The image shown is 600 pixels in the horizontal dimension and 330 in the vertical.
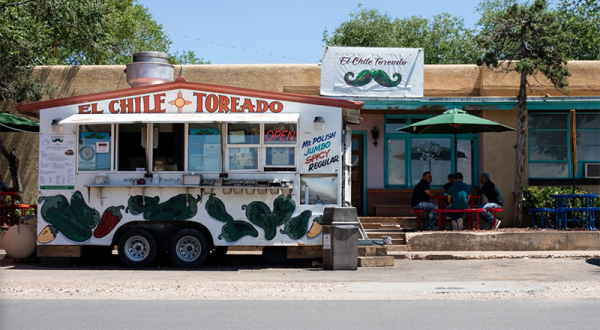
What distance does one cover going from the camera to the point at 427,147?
61.2ft

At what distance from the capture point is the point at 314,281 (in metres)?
10.9

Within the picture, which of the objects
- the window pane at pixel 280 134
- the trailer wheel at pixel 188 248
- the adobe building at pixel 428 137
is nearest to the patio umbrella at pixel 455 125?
the adobe building at pixel 428 137

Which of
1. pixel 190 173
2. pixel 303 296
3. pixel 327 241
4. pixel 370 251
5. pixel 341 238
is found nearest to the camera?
pixel 303 296

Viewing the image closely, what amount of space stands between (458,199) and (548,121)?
478cm

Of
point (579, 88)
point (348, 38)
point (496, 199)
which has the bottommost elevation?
point (496, 199)

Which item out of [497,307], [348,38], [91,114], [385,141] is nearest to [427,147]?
[385,141]

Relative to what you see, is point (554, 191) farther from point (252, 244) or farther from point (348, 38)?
point (348, 38)

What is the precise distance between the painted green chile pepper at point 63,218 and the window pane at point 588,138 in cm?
1244

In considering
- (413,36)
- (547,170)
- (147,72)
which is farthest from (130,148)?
(413,36)

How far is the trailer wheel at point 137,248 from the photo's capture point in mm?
12695

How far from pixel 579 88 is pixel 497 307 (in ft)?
37.4

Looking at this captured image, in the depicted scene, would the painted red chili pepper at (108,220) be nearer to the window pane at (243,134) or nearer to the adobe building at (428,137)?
the window pane at (243,134)

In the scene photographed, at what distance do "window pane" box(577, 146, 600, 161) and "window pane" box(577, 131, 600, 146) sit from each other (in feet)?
0.36

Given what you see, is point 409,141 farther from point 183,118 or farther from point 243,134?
point 183,118
